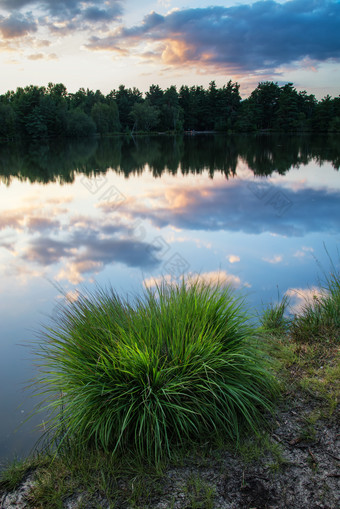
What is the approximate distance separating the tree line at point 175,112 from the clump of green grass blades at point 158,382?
5973 centimetres

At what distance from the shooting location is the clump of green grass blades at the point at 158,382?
2.30 meters

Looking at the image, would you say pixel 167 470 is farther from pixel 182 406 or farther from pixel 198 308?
pixel 198 308

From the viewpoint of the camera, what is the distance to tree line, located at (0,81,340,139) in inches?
2388

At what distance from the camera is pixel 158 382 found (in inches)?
→ 92.8

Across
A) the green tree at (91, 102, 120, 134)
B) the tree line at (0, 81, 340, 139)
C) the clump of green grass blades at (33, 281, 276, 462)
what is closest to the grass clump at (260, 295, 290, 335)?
the clump of green grass blades at (33, 281, 276, 462)

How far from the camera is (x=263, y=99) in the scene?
2805 inches

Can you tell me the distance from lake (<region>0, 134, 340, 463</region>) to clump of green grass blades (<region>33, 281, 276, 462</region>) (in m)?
0.45

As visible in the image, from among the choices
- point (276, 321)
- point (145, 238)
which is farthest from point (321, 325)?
point (145, 238)

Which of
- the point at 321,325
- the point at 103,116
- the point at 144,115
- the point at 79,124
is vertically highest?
the point at 144,115

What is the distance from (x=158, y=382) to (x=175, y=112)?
79.4 metres

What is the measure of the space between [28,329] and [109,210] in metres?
8.57

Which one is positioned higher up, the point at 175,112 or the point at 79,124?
the point at 175,112

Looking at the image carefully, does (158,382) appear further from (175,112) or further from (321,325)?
(175,112)

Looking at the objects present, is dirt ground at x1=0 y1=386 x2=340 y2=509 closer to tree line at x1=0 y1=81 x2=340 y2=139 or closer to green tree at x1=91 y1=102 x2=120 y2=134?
tree line at x1=0 y1=81 x2=340 y2=139
